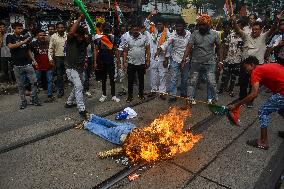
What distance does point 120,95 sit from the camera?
32.1 feet

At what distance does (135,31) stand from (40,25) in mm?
8050

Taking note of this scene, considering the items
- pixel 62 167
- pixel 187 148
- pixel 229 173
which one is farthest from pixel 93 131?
pixel 229 173

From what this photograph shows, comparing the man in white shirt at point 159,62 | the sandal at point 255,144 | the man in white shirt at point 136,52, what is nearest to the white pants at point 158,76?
the man in white shirt at point 159,62

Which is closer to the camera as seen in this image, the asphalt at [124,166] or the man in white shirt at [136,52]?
the asphalt at [124,166]

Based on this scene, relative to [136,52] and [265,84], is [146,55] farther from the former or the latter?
[265,84]

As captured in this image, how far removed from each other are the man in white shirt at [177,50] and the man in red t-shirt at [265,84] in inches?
125

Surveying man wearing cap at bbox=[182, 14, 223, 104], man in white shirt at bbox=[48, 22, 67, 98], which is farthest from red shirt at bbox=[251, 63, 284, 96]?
man in white shirt at bbox=[48, 22, 67, 98]

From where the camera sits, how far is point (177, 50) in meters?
8.56

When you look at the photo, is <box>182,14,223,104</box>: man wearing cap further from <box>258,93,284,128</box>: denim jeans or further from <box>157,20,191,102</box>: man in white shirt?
<box>258,93,284,128</box>: denim jeans

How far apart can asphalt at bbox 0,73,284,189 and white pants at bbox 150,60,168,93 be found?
1812 millimetres

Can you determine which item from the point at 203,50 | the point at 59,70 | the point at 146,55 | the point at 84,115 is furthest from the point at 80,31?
the point at 203,50

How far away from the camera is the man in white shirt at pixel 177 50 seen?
849 centimetres

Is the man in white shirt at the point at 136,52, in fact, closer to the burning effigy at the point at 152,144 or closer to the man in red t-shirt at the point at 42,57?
the man in red t-shirt at the point at 42,57

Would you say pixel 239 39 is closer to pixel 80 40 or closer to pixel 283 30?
pixel 283 30
